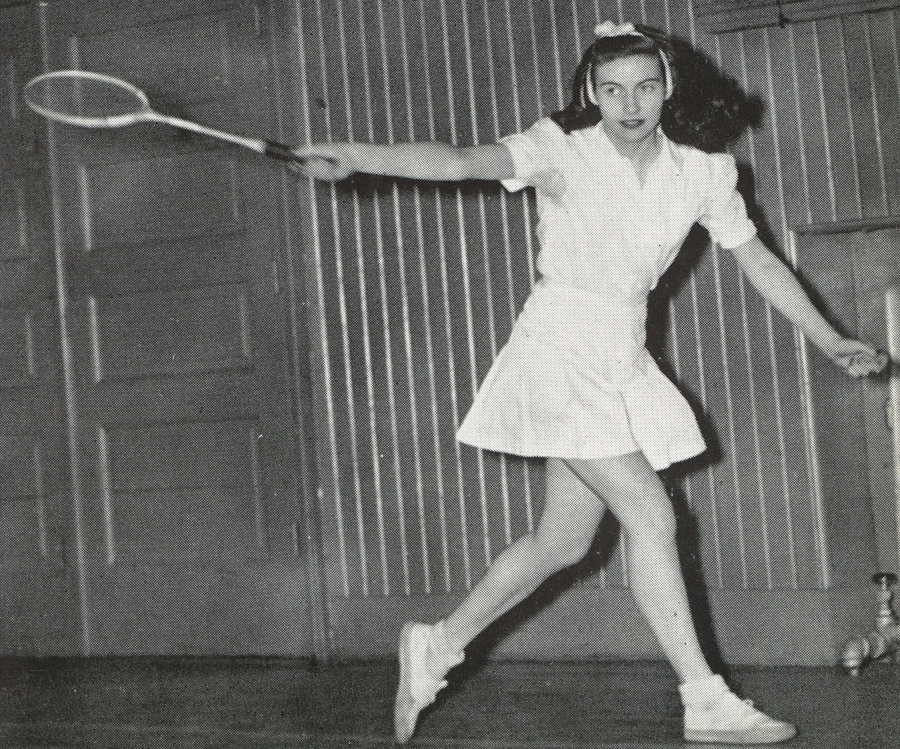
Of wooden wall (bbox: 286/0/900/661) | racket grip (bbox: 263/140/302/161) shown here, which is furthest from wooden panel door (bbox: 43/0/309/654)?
racket grip (bbox: 263/140/302/161)

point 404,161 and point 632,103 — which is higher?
point 632,103

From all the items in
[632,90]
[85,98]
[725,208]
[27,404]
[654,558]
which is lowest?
[654,558]

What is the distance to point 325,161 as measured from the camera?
2129mm

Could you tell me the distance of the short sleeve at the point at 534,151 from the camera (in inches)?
97.0

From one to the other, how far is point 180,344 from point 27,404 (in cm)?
63

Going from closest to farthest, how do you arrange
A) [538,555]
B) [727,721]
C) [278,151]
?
[278,151], [727,721], [538,555]

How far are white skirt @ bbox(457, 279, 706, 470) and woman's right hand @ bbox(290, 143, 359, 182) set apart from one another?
0.64 m

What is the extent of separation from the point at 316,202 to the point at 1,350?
1.27m

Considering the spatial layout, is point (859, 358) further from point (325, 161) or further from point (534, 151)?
point (325, 161)

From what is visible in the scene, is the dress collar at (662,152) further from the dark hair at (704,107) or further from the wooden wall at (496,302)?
the wooden wall at (496,302)

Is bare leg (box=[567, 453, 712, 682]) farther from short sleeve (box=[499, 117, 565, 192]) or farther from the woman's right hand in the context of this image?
the woman's right hand

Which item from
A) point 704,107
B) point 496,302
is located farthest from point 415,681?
point 704,107

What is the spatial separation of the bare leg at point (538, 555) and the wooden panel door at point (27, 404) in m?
1.77

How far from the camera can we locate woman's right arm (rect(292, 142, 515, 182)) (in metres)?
2.12
